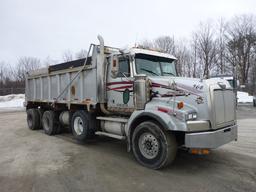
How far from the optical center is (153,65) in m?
6.13

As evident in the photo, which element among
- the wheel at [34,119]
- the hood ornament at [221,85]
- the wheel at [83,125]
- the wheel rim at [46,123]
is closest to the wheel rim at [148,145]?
the hood ornament at [221,85]

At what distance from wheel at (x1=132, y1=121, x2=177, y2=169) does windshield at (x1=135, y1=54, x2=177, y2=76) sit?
4.83 ft

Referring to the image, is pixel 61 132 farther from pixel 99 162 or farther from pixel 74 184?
pixel 74 184

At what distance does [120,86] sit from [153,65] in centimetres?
105

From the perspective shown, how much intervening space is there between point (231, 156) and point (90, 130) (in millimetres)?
4027

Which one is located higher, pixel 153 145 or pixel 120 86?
pixel 120 86

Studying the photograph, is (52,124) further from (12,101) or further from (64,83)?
(12,101)

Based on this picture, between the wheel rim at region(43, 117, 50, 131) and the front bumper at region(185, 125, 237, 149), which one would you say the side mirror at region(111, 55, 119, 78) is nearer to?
the front bumper at region(185, 125, 237, 149)

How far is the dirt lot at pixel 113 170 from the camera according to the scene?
13.6ft

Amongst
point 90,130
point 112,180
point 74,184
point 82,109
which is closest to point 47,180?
point 74,184

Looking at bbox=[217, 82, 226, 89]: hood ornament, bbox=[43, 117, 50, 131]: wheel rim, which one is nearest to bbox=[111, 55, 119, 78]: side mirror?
bbox=[217, 82, 226, 89]: hood ornament

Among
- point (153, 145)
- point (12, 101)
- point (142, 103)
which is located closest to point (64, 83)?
point (142, 103)

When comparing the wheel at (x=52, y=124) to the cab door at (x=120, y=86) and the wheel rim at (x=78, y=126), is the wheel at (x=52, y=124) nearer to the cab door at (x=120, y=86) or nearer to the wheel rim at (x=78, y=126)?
the wheel rim at (x=78, y=126)

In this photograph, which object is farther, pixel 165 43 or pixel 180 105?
pixel 165 43
